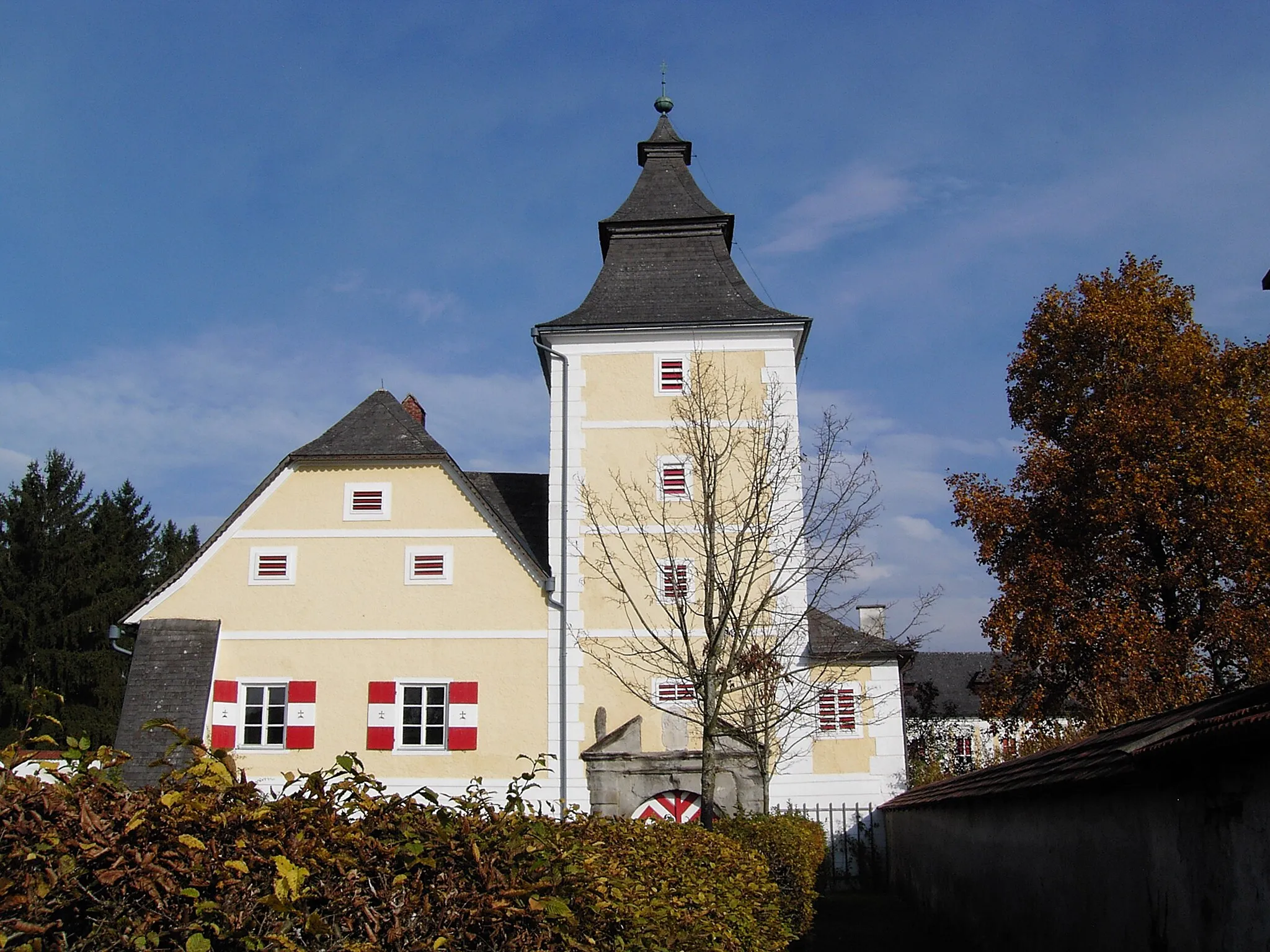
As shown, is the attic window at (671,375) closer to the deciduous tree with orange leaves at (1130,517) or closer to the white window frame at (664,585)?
the white window frame at (664,585)

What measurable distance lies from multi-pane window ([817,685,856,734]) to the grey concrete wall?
28.3ft

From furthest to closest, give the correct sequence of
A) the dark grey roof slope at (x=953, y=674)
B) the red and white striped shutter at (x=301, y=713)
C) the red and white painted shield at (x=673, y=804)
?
the dark grey roof slope at (x=953, y=674), the red and white striped shutter at (x=301, y=713), the red and white painted shield at (x=673, y=804)

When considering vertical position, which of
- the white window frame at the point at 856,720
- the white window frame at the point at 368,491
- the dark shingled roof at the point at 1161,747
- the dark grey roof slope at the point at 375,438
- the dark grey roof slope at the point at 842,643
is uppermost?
the dark grey roof slope at the point at 375,438

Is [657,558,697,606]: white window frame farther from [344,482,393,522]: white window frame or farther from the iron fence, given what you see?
[344,482,393,522]: white window frame

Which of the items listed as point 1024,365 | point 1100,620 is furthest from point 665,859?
point 1024,365

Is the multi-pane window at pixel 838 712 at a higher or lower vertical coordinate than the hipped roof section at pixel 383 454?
lower

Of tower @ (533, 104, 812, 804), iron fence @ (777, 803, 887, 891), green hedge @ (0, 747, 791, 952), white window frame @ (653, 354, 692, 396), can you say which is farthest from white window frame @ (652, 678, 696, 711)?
green hedge @ (0, 747, 791, 952)

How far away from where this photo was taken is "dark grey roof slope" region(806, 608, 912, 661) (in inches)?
787

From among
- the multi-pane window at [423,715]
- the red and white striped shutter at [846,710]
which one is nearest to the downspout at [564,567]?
the multi-pane window at [423,715]

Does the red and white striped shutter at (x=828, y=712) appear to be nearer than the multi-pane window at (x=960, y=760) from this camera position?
Yes

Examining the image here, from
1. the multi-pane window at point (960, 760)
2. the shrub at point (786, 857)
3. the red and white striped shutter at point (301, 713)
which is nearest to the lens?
the shrub at point (786, 857)

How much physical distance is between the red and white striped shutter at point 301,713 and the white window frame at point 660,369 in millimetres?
8150

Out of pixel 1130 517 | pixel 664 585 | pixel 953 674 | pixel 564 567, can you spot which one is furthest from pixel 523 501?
pixel 953 674

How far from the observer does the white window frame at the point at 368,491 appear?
2023 centimetres
